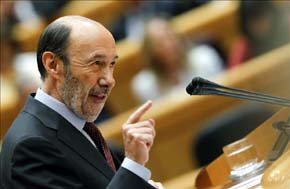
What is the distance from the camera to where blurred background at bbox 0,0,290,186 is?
2.55m

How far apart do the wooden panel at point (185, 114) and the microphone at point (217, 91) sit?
4.37 ft

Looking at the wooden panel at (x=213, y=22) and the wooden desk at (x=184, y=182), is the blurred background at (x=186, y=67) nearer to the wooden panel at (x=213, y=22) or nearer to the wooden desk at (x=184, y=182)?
the wooden panel at (x=213, y=22)

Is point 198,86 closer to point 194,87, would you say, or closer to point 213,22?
point 194,87

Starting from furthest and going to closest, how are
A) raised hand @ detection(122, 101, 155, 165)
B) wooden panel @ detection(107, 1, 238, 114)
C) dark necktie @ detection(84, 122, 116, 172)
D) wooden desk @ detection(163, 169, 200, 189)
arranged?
1. wooden panel @ detection(107, 1, 238, 114)
2. wooden desk @ detection(163, 169, 200, 189)
3. dark necktie @ detection(84, 122, 116, 172)
4. raised hand @ detection(122, 101, 155, 165)

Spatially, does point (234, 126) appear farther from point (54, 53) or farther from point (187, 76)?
point (54, 53)

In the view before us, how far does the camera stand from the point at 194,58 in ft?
9.26

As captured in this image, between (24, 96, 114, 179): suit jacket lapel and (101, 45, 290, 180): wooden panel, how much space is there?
1293 millimetres

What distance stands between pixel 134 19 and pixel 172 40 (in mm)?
479

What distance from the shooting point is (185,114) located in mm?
2654

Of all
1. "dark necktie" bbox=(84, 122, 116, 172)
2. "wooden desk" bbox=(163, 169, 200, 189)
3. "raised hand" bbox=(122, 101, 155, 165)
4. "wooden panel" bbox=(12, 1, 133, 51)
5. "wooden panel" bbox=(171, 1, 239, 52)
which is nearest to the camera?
"raised hand" bbox=(122, 101, 155, 165)

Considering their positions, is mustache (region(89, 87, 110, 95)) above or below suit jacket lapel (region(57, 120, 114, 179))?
above

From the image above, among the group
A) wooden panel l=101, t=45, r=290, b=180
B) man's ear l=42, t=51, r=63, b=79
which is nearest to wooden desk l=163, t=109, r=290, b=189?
man's ear l=42, t=51, r=63, b=79

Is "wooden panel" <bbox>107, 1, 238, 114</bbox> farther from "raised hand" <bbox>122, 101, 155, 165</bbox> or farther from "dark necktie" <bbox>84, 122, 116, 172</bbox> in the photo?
"raised hand" <bbox>122, 101, 155, 165</bbox>

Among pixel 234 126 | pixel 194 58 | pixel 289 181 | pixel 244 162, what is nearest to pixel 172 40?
pixel 194 58
